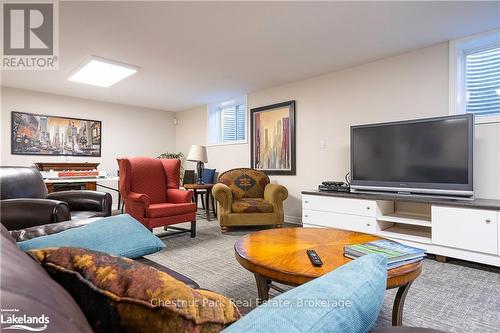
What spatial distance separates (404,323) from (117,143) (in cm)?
556

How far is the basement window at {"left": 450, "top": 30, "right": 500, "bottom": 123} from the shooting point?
2.76m

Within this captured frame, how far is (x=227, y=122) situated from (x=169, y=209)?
2.87 metres

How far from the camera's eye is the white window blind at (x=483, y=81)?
2.76 m

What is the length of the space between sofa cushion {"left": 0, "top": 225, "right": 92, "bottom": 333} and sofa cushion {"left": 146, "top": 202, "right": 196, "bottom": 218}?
8.83 feet

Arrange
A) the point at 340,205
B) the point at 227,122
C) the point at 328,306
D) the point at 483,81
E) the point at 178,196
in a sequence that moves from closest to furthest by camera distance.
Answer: the point at 328,306 → the point at 483,81 → the point at 340,205 → the point at 178,196 → the point at 227,122

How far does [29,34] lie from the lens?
260 cm

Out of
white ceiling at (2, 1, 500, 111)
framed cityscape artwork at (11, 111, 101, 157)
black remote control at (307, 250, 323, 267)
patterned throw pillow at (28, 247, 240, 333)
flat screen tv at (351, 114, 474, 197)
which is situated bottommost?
black remote control at (307, 250, 323, 267)

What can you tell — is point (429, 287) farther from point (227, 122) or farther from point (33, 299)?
point (227, 122)

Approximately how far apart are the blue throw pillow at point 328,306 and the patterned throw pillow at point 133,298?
6 centimetres

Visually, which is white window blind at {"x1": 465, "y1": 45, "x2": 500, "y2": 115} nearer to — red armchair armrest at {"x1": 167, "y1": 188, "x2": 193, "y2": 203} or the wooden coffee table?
the wooden coffee table

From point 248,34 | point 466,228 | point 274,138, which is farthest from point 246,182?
point 466,228

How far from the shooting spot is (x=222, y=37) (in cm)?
277

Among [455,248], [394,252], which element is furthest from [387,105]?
[394,252]

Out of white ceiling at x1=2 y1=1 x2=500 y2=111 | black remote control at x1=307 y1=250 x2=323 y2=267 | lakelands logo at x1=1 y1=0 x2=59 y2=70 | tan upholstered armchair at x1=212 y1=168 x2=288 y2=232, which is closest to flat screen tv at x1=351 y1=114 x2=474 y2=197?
white ceiling at x1=2 y1=1 x2=500 y2=111
